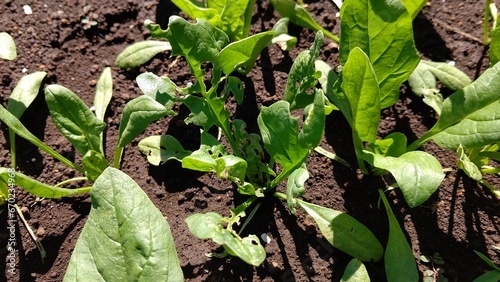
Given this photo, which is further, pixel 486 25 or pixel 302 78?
pixel 486 25

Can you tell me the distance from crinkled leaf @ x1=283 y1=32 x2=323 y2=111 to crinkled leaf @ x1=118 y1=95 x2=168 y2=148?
467 millimetres

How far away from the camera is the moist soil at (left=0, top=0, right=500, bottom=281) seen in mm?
1892

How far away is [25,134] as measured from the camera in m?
1.94

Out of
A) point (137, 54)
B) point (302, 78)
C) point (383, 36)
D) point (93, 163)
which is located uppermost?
point (383, 36)

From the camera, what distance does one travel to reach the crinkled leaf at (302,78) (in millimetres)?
1765

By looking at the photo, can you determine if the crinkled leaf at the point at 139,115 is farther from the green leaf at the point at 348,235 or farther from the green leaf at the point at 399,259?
the green leaf at the point at 399,259

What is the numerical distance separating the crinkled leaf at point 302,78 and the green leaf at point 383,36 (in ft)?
0.55

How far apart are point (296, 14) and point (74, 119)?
1037 millimetres

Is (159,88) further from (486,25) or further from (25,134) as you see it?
(486,25)

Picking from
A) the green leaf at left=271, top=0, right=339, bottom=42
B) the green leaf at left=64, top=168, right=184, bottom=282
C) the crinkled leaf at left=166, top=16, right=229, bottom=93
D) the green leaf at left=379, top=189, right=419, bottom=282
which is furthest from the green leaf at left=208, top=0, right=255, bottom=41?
the green leaf at left=379, top=189, right=419, bottom=282

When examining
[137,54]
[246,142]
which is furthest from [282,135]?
[137,54]

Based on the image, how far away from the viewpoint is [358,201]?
2.00 metres

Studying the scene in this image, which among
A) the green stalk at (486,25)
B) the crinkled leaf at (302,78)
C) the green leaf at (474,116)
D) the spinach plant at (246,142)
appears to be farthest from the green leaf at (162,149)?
the green stalk at (486,25)

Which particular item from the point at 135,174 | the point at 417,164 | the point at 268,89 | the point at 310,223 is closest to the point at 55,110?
the point at 135,174
